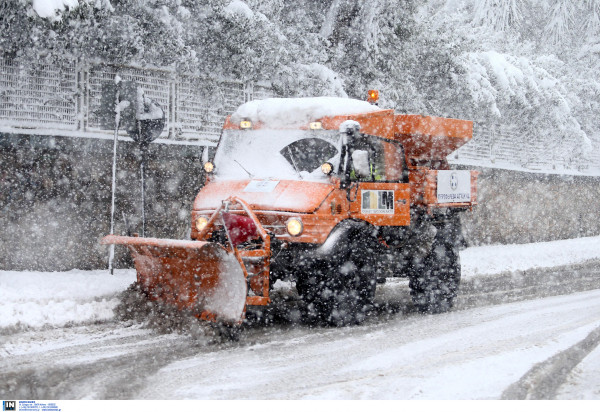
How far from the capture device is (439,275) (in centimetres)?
953

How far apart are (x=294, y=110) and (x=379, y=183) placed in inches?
49.6

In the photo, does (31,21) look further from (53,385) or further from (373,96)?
(53,385)

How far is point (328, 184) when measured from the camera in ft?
25.4

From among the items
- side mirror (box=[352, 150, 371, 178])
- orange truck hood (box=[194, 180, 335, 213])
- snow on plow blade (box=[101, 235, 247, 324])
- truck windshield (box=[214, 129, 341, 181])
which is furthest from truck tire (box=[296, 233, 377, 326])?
snow on plow blade (box=[101, 235, 247, 324])

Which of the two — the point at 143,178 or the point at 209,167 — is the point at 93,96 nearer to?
the point at 143,178

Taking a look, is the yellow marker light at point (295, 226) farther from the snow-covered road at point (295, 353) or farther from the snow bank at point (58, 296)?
the snow bank at point (58, 296)

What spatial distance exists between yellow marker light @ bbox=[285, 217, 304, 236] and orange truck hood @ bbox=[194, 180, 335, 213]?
0.14 metres

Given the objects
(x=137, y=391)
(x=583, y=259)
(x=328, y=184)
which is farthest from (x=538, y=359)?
(x=583, y=259)

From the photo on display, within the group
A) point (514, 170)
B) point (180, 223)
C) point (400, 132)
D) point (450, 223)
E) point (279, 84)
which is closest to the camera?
point (400, 132)

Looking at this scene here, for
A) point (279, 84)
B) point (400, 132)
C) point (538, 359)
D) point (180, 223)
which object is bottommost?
point (538, 359)

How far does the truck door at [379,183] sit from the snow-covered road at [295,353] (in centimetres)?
122

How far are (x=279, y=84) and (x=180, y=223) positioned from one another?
341 centimetres

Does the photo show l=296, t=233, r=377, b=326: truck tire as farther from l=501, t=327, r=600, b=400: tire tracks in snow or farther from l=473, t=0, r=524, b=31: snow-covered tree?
l=473, t=0, r=524, b=31: snow-covered tree

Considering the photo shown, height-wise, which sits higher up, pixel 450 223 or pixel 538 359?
→ pixel 450 223
